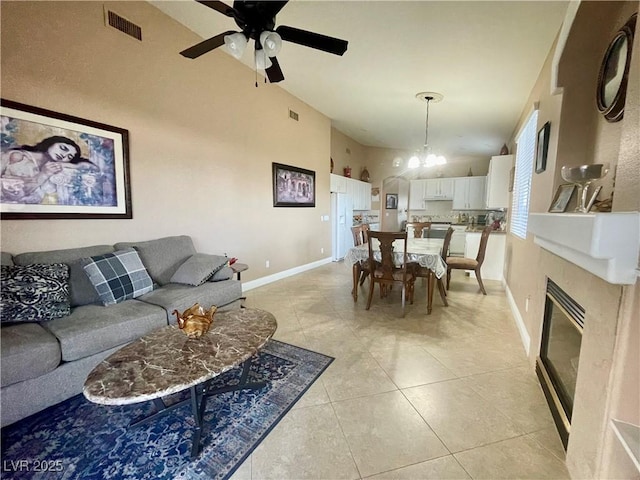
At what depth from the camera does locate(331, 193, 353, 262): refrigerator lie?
6488mm

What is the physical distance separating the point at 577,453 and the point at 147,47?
4.46m

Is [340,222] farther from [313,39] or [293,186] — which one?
[313,39]

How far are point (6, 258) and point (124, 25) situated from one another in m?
2.30

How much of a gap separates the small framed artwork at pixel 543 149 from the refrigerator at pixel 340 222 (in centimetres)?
429

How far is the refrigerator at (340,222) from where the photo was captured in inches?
255

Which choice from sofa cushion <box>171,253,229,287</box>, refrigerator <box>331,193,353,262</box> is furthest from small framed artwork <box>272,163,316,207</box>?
sofa cushion <box>171,253,229,287</box>

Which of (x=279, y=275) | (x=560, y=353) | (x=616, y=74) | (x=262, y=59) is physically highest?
(x=262, y=59)

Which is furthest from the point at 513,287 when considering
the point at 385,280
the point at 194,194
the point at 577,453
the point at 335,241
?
the point at 194,194

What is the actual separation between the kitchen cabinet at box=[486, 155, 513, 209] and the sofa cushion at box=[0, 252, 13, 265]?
238 inches

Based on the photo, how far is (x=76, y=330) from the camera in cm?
175

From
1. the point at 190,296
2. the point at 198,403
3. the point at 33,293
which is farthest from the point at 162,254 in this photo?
the point at 198,403

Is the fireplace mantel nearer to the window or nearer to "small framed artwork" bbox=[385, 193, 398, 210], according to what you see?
the window

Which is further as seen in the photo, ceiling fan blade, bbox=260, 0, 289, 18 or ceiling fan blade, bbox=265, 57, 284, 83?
ceiling fan blade, bbox=265, 57, 284, 83

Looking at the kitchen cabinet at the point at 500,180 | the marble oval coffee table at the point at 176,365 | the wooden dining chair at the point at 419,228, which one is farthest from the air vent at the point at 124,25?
the kitchen cabinet at the point at 500,180
